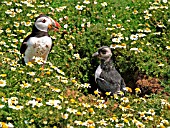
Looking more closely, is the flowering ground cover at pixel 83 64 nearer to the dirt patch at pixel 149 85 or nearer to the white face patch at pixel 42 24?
the dirt patch at pixel 149 85

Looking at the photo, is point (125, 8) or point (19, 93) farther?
point (125, 8)

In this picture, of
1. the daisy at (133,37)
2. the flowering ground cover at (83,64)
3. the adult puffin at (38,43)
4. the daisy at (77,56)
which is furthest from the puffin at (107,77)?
the daisy at (133,37)

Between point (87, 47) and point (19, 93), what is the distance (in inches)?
102

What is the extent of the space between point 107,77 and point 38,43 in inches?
42.7

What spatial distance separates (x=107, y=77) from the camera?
7.27 meters

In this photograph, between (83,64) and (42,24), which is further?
(83,64)

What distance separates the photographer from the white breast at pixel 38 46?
22.5 ft

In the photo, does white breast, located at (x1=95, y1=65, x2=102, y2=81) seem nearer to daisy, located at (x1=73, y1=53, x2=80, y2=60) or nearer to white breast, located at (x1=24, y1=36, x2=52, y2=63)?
daisy, located at (x1=73, y1=53, x2=80, y2=60)

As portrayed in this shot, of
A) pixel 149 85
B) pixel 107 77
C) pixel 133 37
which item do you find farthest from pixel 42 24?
pixel 133 37

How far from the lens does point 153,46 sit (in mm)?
8453

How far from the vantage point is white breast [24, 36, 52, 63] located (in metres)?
6.86

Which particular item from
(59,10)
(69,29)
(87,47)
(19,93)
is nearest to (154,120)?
(19,93)

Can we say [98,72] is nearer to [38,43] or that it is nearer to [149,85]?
[149,85]

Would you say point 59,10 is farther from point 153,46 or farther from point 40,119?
point 40,119
